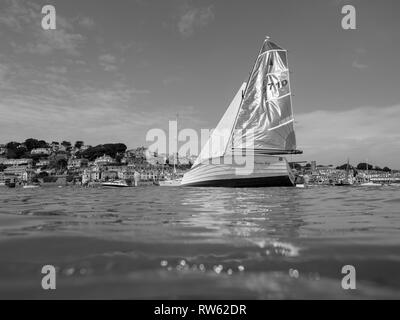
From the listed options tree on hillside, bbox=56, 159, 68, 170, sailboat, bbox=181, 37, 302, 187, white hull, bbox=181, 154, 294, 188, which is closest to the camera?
white hull, bbox=181, 154, 294, 188

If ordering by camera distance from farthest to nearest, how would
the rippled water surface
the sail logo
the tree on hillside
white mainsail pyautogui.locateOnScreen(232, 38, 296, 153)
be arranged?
1. the tree on hillside
2. the sail logo
3. white mainsail pyautogui.locateOnScreen(232, 38, 296, 153)
4. the rippled water surface

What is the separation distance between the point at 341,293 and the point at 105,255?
80.5 inches

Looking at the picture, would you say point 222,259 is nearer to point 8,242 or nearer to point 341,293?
point 341,293

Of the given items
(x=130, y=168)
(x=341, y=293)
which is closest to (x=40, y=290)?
(x=341, y=293)

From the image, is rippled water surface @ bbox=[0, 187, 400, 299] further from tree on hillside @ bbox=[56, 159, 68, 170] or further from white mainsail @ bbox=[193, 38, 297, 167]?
tree on hillside @ bbox=[56, 159, 68, 170]

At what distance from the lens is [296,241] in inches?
135

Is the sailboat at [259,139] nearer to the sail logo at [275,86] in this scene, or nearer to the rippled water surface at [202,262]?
the sail logo at [275,86]

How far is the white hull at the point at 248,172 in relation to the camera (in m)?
29.5

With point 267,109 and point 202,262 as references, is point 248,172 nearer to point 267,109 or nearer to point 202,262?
point 267,109

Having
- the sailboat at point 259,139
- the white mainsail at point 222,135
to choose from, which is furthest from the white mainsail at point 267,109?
the white mainsail at point 222,135

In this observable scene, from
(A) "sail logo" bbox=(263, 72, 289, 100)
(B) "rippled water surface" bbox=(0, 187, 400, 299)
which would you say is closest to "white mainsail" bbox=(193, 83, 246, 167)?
(A) "sail logo" bbox=(263, 72, 289, 100)

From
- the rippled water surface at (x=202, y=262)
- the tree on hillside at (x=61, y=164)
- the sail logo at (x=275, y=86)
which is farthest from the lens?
the tree on hillside at (x=61, y=164)

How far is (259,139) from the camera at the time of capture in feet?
98.6

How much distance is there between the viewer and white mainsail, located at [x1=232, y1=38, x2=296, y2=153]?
3008 centimetres
